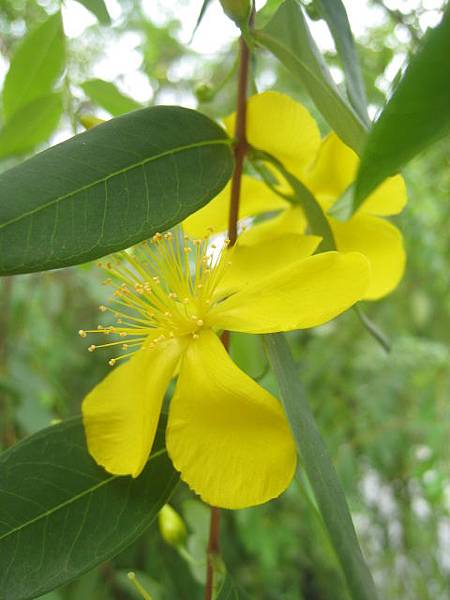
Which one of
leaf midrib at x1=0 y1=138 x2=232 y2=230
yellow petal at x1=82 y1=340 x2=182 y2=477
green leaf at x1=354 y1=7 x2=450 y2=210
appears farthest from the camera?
yellow petal at x1=82 y1=340 x2=182 y2=477

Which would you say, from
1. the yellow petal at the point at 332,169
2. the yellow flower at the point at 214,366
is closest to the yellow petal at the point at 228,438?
the yellow flower at the point at 214,366

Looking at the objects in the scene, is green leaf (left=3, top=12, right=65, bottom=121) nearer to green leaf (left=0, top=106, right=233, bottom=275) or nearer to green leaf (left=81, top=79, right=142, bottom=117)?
green leaf (left=81, top=79, right=142, bottom=117)

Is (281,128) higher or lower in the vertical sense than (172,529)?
higher

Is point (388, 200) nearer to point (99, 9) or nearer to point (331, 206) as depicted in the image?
point (331, 206)

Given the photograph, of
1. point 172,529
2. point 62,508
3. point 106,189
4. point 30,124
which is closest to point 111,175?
point 106,189

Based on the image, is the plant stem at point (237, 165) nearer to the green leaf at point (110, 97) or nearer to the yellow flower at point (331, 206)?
the yellow flower at point (331, 206)

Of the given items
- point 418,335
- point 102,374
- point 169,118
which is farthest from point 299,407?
point 418,335

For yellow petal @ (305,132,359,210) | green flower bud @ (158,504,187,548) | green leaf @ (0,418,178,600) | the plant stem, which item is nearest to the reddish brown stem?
the plant stem
